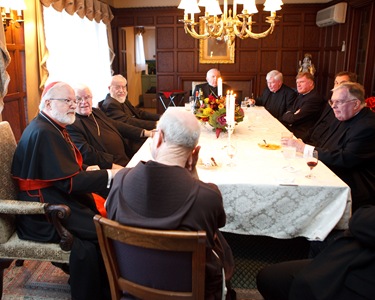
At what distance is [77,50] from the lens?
5141mm

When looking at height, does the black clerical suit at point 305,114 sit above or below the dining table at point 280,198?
above

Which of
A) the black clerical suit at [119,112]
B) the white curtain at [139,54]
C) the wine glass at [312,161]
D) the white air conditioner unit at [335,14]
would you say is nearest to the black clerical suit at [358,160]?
the wine glass at [312,161]

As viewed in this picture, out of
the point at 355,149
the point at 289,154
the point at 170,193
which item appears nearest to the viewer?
the point at 170,193

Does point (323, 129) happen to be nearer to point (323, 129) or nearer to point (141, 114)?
point (323, 129)

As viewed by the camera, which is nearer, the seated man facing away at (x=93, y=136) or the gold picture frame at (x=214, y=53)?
the seated man facing away at (x=93, y=136)

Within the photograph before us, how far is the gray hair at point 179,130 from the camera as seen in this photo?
1.27 m

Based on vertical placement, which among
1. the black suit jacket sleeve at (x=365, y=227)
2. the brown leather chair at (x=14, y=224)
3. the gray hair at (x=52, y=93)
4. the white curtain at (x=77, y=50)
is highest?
the white curtain at (x=77, y=50)

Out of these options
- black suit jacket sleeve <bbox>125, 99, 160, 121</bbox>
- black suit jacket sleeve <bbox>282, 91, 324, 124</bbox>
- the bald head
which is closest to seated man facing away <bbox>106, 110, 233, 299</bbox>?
the bald head

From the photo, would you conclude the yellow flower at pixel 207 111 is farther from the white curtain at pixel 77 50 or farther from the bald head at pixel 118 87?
the white curtain at pixel 77 50

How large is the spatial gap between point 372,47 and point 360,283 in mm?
4747

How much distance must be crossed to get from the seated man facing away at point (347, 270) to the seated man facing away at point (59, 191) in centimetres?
96

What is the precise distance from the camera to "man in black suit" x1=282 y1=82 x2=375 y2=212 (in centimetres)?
233

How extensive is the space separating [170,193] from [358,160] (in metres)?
1.64

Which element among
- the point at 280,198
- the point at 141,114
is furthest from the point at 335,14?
the point at 280,198
